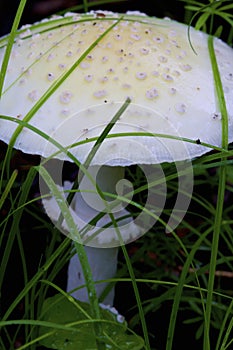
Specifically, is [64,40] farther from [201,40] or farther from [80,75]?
[201,40]

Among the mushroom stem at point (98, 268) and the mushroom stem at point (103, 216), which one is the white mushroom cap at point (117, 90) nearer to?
the mushroom stem at point (103, 216)

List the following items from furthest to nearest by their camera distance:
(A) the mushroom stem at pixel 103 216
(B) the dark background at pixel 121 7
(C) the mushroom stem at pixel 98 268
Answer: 1. (B) the dark background at pixel 121 7
2. (C) the mushroom stem at pixel 98 268
3. (A) the mushroom stem at pixel 103 216

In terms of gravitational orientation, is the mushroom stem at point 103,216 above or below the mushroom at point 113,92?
below

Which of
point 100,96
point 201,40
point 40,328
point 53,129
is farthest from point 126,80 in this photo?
point 40,328

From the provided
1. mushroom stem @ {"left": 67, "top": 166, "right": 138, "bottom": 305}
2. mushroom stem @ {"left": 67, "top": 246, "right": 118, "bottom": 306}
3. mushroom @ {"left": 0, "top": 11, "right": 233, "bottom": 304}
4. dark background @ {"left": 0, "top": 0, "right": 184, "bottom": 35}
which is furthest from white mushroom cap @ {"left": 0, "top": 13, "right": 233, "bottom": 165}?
dark background @ {"left": 0, "top": 0, "right": 184, "bottom": 35}

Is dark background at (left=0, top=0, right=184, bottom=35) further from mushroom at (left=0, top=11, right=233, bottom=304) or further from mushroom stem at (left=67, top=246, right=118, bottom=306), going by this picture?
mushroom stem at (left=67, top=246, right=118, bottom=306)

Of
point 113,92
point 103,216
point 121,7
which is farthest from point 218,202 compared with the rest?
point 121,7

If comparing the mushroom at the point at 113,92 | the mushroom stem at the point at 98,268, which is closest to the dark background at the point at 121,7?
the mushroom at the point at 113,92

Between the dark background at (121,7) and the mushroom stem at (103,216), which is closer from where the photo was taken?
the mushroom stem at (103,216)
